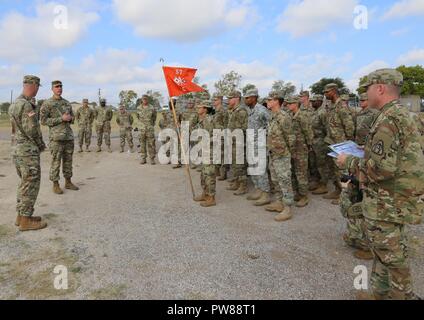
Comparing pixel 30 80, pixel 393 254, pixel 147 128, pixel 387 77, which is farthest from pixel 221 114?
pixel 393 254

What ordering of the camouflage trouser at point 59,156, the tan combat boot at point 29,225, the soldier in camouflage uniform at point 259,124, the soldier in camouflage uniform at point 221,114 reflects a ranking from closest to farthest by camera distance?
the tan combat boot at point 29,225, the soldier in camouflage uniform at point 259,124, the camouflage trouser at point 59,156, the soldier in camouflage uniform at point 221,114

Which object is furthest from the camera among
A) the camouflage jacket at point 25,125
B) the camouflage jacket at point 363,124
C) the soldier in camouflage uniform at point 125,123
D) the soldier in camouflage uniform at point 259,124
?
the soldier in camouflage uniform at point 125,123

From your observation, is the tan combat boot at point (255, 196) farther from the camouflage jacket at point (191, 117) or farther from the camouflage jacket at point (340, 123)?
the camouflage jacket at point (191, 117)

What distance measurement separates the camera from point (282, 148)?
5.20m

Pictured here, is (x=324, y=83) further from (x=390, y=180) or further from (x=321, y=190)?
(x=390, y=180)

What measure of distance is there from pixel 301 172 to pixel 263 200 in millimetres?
874

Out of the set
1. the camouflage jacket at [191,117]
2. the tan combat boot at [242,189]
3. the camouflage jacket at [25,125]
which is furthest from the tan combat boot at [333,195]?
the camouflage jacket at [25,125]

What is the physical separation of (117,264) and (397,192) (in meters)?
2.91

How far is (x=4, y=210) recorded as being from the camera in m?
5.61

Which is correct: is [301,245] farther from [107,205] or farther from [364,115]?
[107,205]

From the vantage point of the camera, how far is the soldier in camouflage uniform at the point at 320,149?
264 inches

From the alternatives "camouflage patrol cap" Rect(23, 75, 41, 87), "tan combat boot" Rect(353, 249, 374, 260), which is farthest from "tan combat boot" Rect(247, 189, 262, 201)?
"camouflage patrol cap" Rect(23, 75, 41, 87)

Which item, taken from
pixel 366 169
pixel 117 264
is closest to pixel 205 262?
pixel 117 264

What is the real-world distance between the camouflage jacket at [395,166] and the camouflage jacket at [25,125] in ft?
13.9
